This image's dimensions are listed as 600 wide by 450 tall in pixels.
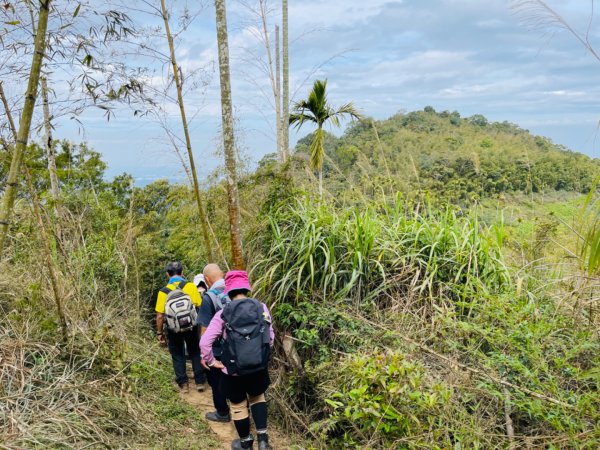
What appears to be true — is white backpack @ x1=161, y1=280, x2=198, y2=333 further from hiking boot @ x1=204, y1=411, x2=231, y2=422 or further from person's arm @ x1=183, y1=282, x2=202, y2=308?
hiking boot @ x1=204, y1=411, x2=231, y2=422

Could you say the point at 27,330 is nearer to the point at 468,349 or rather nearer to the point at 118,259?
the point at 118,259

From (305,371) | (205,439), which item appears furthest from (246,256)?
(205,439)

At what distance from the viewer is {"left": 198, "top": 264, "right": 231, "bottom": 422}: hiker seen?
13.8 ft

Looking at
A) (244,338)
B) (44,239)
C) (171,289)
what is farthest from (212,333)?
(44,239)

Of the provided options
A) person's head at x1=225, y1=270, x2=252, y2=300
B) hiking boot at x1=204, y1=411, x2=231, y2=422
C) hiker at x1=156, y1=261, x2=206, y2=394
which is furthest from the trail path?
person's head at x1=225, y1=270, x2=252, y2=300

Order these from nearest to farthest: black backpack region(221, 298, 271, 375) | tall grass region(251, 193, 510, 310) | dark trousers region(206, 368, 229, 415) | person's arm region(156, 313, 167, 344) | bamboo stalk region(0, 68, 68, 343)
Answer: bamboo stalk region(0, 68, 68, 343) < black backpack region(221, 298, 271, 375) < dark trousers region(206, 368, 229, 415) < tall grass region(251, 193, 510, 310) < person's arm region(156, 313, 167, 344)

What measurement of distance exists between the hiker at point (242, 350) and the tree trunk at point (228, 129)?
141 centimetres

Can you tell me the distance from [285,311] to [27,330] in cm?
228

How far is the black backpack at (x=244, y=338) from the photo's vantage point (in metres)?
3.49

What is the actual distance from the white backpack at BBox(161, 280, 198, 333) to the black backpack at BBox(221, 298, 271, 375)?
123cm

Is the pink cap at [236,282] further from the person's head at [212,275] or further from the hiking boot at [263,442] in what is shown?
the hiking boot at [263,442]

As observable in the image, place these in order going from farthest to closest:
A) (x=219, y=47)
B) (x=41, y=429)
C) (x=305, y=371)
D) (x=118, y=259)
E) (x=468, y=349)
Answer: (x=118, y=259) → (x=219, y=47) → (x=305, y=371) → (x=468, y=349) → (x=41, y=429)

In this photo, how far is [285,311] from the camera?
466 cm

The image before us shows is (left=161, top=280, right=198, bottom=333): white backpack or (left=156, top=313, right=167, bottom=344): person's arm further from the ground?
(left=161, top=280, right=198, bottom=333): white backpack
